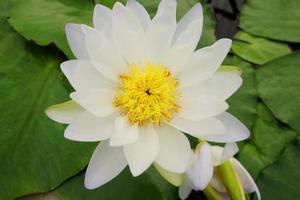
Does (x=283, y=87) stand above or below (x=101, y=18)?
below

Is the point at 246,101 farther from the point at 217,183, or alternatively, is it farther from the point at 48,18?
the point at 48,18

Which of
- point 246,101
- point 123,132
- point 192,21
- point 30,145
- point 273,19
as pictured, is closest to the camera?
point 123,132

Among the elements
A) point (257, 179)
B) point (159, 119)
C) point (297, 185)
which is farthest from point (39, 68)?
point (297, 185)

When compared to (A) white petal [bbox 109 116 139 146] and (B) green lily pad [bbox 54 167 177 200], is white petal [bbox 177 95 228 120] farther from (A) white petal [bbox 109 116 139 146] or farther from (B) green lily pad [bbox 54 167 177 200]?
(B) green lily pad [bbox 54 167 177 200]

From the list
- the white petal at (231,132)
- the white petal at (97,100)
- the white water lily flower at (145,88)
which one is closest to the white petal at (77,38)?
the white water lily flower at (145,88)

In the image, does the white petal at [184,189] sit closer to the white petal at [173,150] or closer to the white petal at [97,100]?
the white petal at [173,150]

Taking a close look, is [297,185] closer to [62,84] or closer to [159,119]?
[159,119]

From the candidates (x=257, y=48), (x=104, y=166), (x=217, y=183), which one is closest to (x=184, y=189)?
(x=217, y=183)
